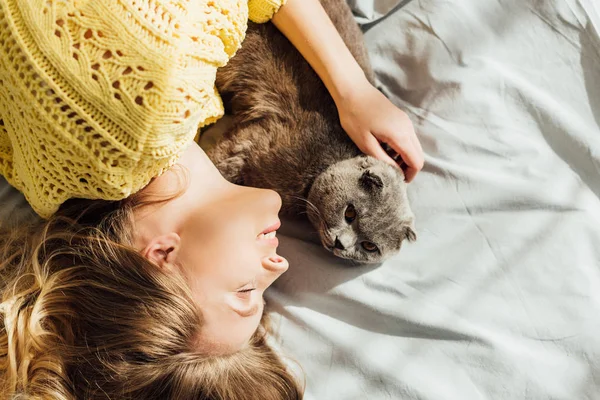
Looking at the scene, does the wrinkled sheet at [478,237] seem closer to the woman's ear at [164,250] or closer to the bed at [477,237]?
the bed at [477,237]

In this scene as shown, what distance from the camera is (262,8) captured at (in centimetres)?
115

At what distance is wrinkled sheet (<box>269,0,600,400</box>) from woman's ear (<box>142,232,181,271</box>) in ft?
1.15

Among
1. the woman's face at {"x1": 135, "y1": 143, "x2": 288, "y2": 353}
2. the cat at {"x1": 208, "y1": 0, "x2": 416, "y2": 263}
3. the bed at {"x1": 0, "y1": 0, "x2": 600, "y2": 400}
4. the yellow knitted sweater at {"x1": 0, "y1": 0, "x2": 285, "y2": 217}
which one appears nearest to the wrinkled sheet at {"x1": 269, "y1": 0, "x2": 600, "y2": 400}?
the bed at {"x1": 0, "y1": 0, "x2": 600, "y2": 400}

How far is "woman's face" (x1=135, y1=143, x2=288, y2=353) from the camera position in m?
0.96

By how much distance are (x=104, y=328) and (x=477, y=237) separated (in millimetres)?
866

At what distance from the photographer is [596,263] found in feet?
3.89

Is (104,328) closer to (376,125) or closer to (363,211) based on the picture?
(363,211)

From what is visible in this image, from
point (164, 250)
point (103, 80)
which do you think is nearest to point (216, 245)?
point (164, 250)

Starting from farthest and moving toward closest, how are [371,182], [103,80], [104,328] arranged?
[371,182] → [104,328] → [103,80]

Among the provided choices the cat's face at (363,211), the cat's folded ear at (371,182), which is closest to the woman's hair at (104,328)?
the cat's face at (363,211)

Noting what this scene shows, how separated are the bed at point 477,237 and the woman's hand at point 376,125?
4.7 inches

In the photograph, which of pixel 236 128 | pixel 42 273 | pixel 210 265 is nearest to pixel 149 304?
pixel 210 265

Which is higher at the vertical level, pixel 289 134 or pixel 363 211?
pixel 289 134

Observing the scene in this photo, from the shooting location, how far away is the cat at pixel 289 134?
3.96ft
